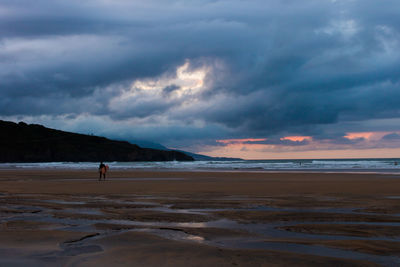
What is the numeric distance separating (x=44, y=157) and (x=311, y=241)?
160 meters

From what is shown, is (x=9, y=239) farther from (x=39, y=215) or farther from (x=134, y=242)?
(x=39, y=215)

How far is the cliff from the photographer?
501 ft

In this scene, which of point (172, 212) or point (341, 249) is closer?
point (341, 249)

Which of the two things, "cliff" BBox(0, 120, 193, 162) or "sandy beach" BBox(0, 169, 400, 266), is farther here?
"cliff" BBox(0, 120, 193, 162)

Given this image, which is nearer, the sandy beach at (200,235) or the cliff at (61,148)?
the sandy beach at (200,235)

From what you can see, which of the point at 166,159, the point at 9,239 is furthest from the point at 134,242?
the point at 166,159

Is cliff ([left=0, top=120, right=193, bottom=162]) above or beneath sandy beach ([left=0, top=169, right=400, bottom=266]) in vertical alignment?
above

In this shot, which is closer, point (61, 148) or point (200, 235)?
point (200, 235)

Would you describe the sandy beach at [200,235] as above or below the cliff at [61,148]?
below

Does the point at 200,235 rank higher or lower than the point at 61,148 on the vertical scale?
lower

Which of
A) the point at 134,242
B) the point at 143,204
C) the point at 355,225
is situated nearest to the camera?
the point at 134,242

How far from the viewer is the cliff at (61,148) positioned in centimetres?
15262

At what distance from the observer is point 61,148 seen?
534 feet

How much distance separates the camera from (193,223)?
9.02 m
